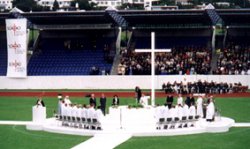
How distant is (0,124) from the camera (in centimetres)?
3488

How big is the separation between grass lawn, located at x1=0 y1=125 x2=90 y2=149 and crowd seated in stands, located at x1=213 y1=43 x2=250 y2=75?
26.9m

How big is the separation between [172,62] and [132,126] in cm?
2737

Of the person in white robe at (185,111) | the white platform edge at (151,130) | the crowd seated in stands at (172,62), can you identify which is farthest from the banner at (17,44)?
the person in white robe at (185,111)

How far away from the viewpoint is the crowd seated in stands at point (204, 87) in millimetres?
51906

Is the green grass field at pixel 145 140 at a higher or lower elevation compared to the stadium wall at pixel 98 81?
lower

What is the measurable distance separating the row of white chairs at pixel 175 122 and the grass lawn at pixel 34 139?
3883 millimetres

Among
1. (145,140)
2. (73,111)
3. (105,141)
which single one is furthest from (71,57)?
(105,141)

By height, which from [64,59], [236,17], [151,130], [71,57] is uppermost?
[236,17]

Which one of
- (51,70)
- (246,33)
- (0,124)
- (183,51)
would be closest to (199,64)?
(183,51)

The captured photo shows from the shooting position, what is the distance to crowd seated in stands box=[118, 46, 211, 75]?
57.3 meters

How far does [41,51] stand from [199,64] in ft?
54.6

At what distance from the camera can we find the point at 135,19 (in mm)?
62344

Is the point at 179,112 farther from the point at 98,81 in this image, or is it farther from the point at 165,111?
the point at 98,81

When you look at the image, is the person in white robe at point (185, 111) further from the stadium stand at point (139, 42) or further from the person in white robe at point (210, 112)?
the stadium stand at point (139, 42)
